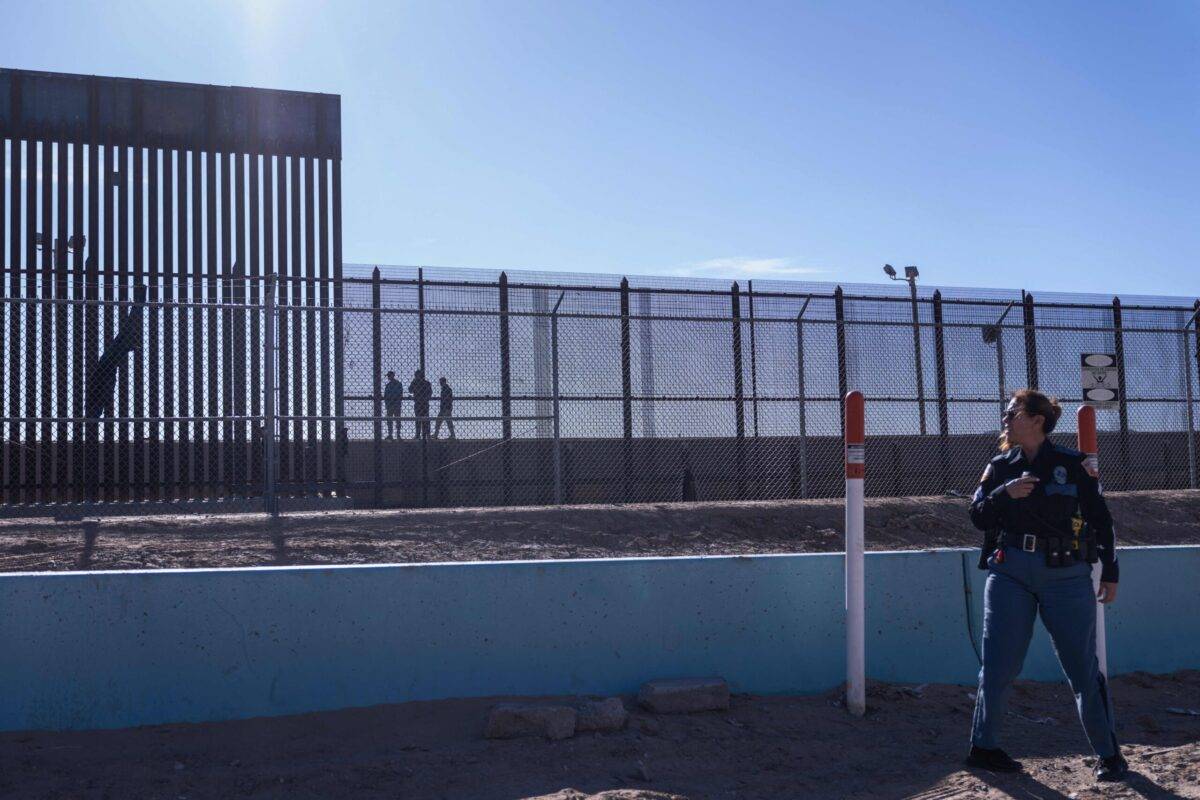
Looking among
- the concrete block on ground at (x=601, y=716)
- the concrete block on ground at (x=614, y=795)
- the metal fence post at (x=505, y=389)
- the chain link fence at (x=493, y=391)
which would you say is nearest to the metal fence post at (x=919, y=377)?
the chain link fence at (x=493, y=391)

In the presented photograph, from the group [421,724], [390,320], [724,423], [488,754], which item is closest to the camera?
[488,754]

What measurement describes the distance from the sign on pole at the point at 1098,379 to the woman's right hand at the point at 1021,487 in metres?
9.69

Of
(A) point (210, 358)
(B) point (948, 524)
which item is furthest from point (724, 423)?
(A) point (210, 358)

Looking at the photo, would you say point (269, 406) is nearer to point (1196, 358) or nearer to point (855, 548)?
point (855, 548)

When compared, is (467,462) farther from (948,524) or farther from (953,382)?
(953,382)

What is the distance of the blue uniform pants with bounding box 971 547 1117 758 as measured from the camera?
421 centimetres

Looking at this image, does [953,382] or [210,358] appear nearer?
[210,358]

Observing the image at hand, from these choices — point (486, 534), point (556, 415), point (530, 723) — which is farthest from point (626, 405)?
point (530, 723)

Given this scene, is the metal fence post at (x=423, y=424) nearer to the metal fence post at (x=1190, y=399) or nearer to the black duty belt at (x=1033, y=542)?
the black duty belt at (x=1033, y=542)

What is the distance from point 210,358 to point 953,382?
8.48 m

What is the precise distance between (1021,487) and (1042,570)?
34cm

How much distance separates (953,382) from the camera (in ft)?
42.8

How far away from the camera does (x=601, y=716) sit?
4.81m

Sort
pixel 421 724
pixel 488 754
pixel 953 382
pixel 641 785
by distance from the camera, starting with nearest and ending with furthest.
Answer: pixel 641 785, pixel 488 754, pixel 421 724, pixel 953 382
